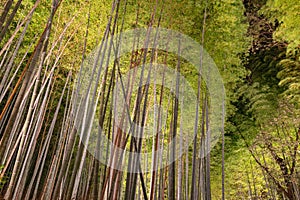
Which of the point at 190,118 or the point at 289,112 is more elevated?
the point at 289,112

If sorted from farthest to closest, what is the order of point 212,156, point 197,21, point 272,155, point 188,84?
point 212,156, point 272,155, point 188,84, point 197,21

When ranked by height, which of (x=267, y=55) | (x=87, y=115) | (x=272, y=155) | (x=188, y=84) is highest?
(x=267, y=55)

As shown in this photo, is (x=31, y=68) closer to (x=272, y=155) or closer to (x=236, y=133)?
(x=272, y=155)

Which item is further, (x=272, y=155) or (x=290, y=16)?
(x=272, y=155)

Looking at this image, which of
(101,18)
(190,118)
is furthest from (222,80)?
(101,18)

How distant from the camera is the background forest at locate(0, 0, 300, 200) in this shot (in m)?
1.75

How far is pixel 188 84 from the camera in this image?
393 centimetres

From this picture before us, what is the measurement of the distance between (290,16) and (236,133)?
3418mm

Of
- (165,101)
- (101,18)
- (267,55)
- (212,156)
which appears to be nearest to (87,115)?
(101,18)

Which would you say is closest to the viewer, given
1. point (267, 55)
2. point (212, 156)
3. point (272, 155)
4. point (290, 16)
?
point (290, 16)

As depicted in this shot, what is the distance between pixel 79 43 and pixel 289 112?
3.49 metres

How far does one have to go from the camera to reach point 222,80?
3748mm

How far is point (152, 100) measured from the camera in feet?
11.5

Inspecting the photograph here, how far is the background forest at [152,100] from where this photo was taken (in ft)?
5.74
